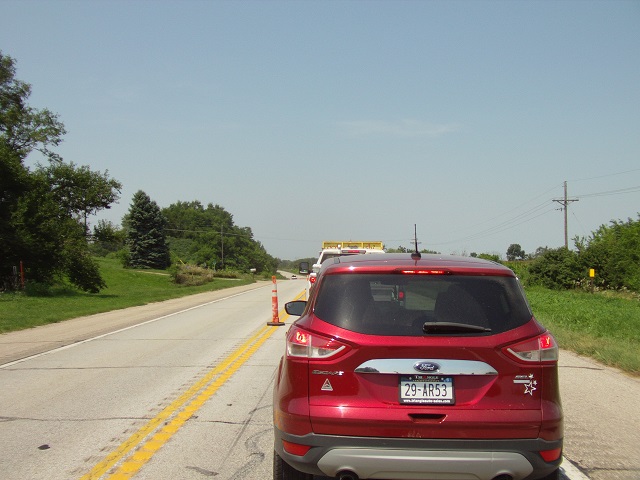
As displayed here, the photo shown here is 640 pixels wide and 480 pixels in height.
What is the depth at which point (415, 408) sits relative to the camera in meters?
3.82

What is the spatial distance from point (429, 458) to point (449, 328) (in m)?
0.80

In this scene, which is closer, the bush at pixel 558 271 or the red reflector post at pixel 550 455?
the red reflector post at pixel 550 455

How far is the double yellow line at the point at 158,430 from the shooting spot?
16.6ft

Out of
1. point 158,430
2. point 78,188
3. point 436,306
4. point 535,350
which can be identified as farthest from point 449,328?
point 78,188

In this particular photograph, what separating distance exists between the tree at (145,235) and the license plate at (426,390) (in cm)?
10538

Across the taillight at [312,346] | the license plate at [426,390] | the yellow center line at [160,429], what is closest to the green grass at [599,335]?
the yellow center line at [160,429]

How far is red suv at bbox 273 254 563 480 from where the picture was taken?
3.77 meters

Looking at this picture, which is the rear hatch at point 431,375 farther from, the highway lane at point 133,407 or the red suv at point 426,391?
the highway lane at point 133,407

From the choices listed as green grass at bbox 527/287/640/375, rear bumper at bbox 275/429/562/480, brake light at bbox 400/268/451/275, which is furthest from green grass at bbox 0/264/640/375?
brake light at bbox 400/268/451/275

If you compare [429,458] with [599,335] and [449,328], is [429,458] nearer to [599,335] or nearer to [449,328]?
[449,328]

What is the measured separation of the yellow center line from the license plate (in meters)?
2.45

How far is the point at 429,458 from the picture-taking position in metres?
3.74

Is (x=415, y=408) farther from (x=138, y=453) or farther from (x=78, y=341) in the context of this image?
(x=78, y=341)

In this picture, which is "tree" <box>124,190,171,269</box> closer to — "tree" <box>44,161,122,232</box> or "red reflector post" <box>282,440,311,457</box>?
"tree" <box>44,161,122,232</box>
